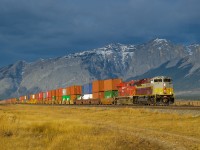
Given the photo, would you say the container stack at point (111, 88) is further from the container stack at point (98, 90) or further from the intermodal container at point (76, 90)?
the intermodal container at point (76, 90)

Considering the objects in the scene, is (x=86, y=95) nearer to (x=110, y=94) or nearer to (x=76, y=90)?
(x=76, y=90)

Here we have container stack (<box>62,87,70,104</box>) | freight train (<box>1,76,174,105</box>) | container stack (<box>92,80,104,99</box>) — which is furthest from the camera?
container stack (<box>62,87,70,104</box>)

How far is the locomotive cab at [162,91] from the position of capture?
202ft

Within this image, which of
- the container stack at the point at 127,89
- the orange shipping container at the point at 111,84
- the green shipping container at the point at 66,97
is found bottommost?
the green shipping container at the point at 66,97

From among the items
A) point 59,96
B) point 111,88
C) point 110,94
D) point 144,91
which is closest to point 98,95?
point 111,88

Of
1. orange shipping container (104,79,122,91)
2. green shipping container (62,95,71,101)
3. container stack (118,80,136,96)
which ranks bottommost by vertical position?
green shipping container (62,95,71,101)

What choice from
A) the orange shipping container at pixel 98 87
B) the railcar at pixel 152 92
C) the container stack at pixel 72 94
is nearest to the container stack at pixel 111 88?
the orange shipping container at pixel 98 87

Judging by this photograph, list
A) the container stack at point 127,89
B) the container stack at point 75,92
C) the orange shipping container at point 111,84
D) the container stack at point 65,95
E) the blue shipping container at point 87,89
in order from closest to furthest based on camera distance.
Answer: the container stack at point 127,89 → the orange shipping container at point 111,84 → the blue shipping container at point 87,89 → the container stack at point 75,92 → the container stack at point 65,95

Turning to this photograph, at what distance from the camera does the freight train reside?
6212 centimetres

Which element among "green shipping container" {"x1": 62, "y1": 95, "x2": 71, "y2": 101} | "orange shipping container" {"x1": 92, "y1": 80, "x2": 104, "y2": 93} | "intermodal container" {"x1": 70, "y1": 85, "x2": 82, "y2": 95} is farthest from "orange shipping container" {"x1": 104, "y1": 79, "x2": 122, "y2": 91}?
"green shipping container" {"x1": 62, "y1": 95, "x2": 71, "y2": 101}

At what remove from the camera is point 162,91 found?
61781 millimetres

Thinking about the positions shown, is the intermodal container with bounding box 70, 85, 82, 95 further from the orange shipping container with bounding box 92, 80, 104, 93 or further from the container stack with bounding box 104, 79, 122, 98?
the container stack with bounding box 104, 79, 122, 98

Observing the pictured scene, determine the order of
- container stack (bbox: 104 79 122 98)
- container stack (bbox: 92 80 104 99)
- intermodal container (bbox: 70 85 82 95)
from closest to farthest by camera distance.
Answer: container stack (bbox: 104 79 122 98), container stack (bbox: 92 80 104 99), intermodal container (bbox: 70 85 82 95)

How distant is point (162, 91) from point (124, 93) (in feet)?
47.8
